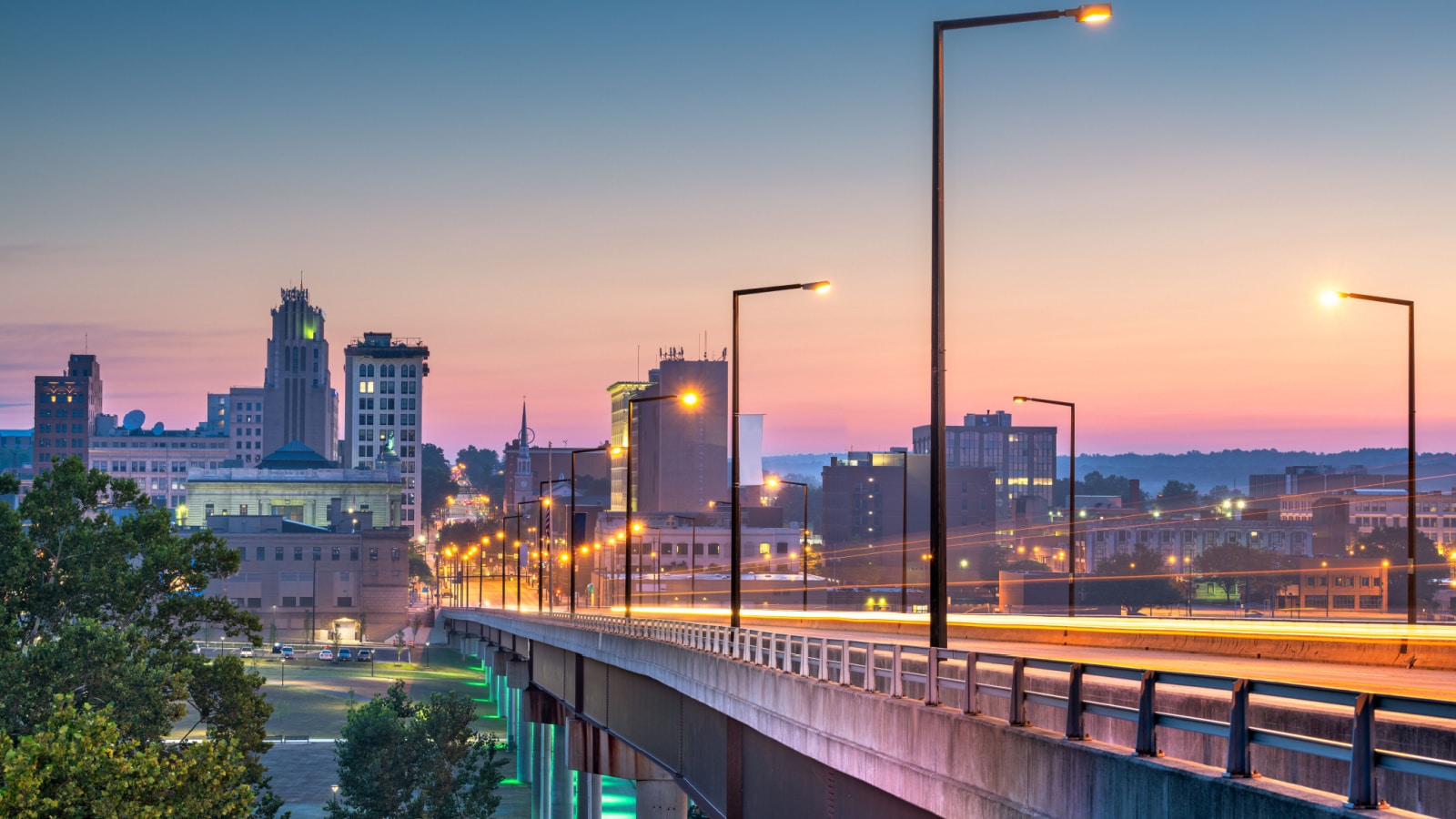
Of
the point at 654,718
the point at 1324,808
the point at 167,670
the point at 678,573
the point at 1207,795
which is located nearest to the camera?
the point at 1324,808

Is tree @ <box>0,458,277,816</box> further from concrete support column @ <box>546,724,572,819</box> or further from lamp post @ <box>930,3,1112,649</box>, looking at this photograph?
lamp post @ <box>930,3,1112,649</box>

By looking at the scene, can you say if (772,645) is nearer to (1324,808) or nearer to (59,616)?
(1324,808)

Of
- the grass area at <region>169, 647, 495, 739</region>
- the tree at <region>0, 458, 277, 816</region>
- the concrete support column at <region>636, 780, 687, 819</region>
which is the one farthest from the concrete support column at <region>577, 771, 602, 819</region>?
the grass area at <region>169, 647, 495, 739</region>

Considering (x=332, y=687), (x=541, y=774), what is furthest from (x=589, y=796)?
(x=332, y=687)

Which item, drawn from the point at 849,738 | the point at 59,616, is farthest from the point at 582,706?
the point at 849,738

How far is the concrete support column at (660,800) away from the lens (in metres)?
48.2

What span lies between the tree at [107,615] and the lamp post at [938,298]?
1342 inches

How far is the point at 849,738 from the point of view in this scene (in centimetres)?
2072

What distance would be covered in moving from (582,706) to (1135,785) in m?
45.7

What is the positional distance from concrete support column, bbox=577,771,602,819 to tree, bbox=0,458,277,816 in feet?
56.7

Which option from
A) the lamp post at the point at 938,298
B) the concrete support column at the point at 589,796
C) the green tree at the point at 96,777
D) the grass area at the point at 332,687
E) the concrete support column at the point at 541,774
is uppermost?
the lamp post at the point at 938,298

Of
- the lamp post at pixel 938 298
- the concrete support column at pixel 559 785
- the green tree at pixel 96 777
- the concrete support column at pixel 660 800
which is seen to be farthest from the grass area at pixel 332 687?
the lamp post at pixel 938 298

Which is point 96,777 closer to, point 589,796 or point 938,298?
point 938,298

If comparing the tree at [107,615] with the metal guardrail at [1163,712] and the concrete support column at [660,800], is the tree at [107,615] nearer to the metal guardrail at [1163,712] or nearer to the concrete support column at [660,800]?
the concrete support column at [660,800]
